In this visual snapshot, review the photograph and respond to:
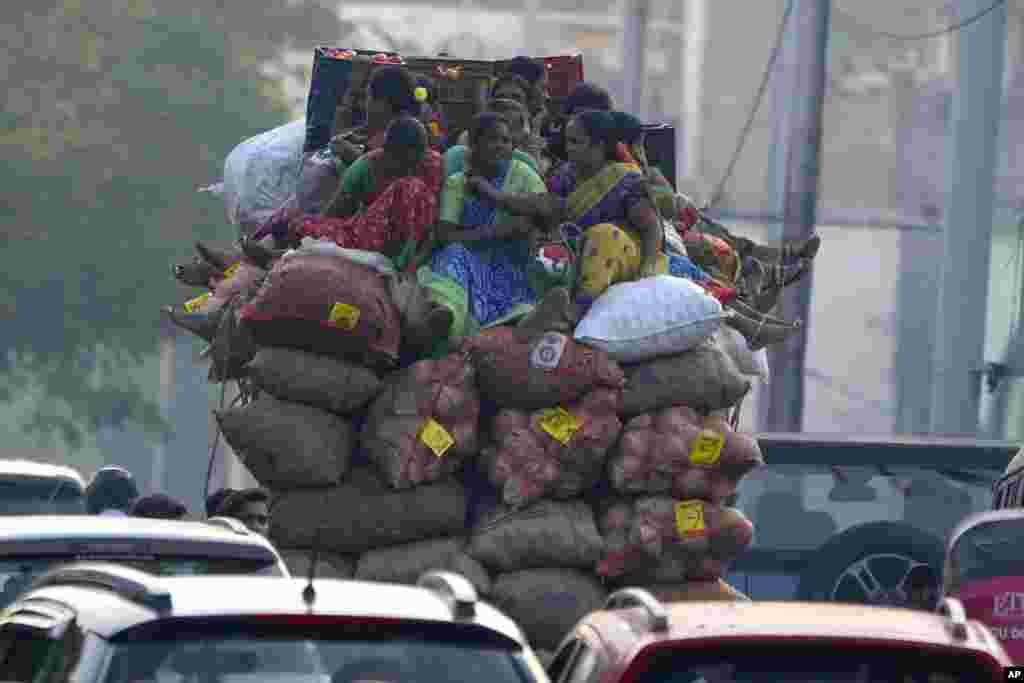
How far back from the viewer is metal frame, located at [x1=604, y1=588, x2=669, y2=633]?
5.83 metres

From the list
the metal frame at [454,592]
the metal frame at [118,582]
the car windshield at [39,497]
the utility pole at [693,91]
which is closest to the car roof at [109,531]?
the metal frame at [118,582]

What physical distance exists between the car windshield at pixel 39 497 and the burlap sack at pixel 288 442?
3524mm

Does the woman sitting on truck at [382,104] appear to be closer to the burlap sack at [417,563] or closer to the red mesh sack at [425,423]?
the red mesh sack at [425,423]

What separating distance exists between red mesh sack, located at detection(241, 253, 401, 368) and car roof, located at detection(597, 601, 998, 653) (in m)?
2.86

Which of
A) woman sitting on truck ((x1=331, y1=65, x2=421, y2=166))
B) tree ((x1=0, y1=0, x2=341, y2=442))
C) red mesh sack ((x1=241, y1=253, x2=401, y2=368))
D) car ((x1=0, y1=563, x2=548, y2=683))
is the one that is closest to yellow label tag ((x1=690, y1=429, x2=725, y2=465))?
red mesh sack ((x1=241, y1=253, x2=401, y2=368))

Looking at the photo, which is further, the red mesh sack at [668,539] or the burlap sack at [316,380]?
the burlap sack at [316,380]

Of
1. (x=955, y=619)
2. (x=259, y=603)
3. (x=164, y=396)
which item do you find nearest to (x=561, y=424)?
(x=955, y=619)

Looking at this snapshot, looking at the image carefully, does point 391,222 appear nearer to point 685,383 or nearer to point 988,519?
point 685,383

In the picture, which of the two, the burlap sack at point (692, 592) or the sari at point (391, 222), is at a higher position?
the sari at point (391, 222)

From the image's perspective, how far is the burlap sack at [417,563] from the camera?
342 inches

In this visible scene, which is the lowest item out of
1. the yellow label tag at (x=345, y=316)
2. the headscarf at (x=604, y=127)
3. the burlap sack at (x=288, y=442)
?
the burlap sack at (x=288, y=442)

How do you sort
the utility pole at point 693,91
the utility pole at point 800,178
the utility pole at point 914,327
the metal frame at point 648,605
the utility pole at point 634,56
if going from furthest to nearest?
the utility pole at point 693,91 → the utility pole at point 914,327 → the utility pole at point 634,56 → the utility pole at point 800,178 → the metal frame at point 648,605

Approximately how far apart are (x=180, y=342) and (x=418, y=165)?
26.1m

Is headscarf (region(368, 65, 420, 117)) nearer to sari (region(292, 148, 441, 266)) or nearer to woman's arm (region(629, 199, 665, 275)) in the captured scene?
sari (region(292, 148, 441, 266))
